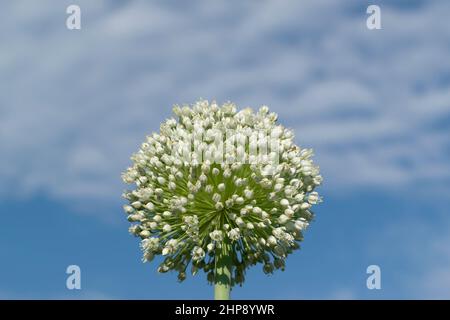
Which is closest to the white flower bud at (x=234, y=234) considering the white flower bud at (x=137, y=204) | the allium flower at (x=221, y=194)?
the allium flower at (x=221, y=194)

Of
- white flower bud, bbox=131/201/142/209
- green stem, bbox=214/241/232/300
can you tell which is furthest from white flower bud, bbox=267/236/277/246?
white flower bud, bbox=131/201/142/209

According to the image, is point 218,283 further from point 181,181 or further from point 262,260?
point 181,181

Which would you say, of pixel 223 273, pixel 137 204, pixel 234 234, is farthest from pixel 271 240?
pixel 137 204

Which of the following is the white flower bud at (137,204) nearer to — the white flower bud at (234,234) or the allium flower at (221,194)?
the allium flower at (221,194)

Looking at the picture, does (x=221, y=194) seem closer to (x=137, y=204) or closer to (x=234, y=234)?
(x=234, y=234)

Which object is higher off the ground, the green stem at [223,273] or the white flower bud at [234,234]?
the white flower bud at [234,234]
